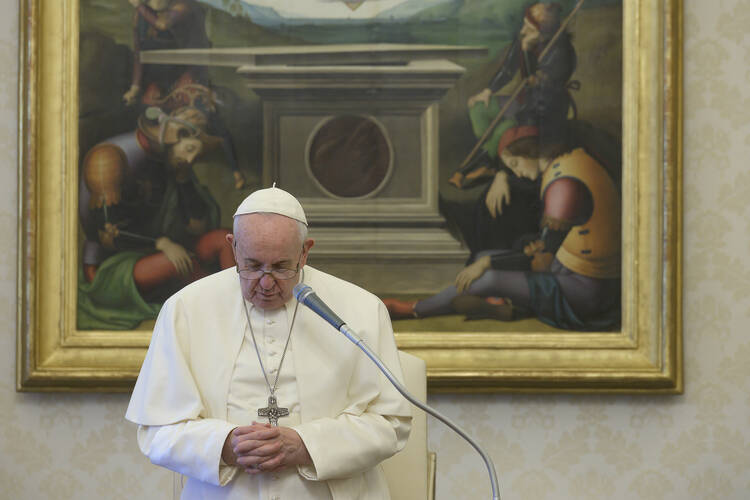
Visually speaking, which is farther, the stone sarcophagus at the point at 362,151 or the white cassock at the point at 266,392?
the stone sarcophagus at the point at 362,151

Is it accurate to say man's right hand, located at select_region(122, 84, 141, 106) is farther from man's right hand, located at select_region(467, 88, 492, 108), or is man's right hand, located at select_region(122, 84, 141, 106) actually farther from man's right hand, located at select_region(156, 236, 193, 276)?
man's right hand, located at select_region(467, 88, 492, 108)

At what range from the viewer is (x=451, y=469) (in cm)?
441

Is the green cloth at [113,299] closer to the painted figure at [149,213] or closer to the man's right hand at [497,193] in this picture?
the painted figure at [149,213]

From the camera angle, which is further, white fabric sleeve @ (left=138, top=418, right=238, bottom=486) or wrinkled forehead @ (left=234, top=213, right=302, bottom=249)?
wrinkled forehead @ (left=234, top=213, right=302, bottom=249)

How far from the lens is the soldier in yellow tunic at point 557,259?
431 centimetres

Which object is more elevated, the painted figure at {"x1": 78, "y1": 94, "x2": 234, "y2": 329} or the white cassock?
the painted figure at {"x1": 78, "y1": 94, "x2": 234, "y2": 329}

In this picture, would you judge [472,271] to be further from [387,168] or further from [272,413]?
[272,413]

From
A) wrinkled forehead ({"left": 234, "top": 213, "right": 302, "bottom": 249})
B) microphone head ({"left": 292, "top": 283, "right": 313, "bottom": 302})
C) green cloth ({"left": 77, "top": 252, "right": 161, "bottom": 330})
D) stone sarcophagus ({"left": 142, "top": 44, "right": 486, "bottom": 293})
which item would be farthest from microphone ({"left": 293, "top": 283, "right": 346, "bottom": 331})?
green cloth ({"left": 77, "top": 252, "right": 161, "bottom": 330})

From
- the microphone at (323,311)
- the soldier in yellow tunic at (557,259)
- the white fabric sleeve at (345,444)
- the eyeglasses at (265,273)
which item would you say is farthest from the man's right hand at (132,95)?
the microphone at (323,311)

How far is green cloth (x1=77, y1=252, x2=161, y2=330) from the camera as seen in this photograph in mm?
4359

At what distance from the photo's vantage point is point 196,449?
2.68m

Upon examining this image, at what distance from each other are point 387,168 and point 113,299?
1.45 meters

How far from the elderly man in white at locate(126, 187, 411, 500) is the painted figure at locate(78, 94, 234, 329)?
129cm

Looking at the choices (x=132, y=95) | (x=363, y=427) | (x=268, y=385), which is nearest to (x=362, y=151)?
(x=132, y=95)
